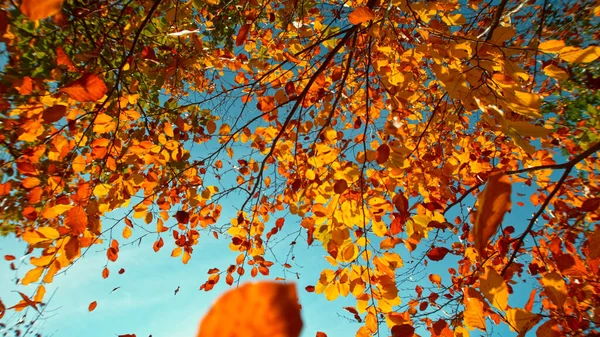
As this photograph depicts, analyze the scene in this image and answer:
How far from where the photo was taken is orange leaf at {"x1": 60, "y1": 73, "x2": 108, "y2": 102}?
1170 mm

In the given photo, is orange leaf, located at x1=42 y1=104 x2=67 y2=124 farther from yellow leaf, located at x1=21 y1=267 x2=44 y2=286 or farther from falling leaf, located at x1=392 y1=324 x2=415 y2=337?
falling leaf, located at x1=392 y1=324 x2=415 y2=337

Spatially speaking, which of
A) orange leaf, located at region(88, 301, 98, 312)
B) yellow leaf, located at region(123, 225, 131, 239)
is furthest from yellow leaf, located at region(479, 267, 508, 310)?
orange leaf, located at region(88, 301, 98, 312)

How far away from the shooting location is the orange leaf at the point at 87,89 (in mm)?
1170

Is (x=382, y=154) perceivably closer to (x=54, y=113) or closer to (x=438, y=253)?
(x=438, y=253)

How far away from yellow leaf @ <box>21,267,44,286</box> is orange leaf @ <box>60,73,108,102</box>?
4.13ft

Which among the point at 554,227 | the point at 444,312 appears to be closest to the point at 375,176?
the point at 444,312

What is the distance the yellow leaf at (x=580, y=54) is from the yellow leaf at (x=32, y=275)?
9.51 feet

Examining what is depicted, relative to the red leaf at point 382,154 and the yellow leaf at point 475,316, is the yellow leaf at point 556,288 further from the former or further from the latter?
the red leaf at point 382,154

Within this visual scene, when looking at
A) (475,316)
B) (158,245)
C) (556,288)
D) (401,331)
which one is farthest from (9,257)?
(556,288)

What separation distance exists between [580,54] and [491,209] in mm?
1026

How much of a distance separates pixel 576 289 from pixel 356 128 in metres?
2.38

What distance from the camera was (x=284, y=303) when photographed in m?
0.51

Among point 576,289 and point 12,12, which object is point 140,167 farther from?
point 576,289

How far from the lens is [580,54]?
1138mm
